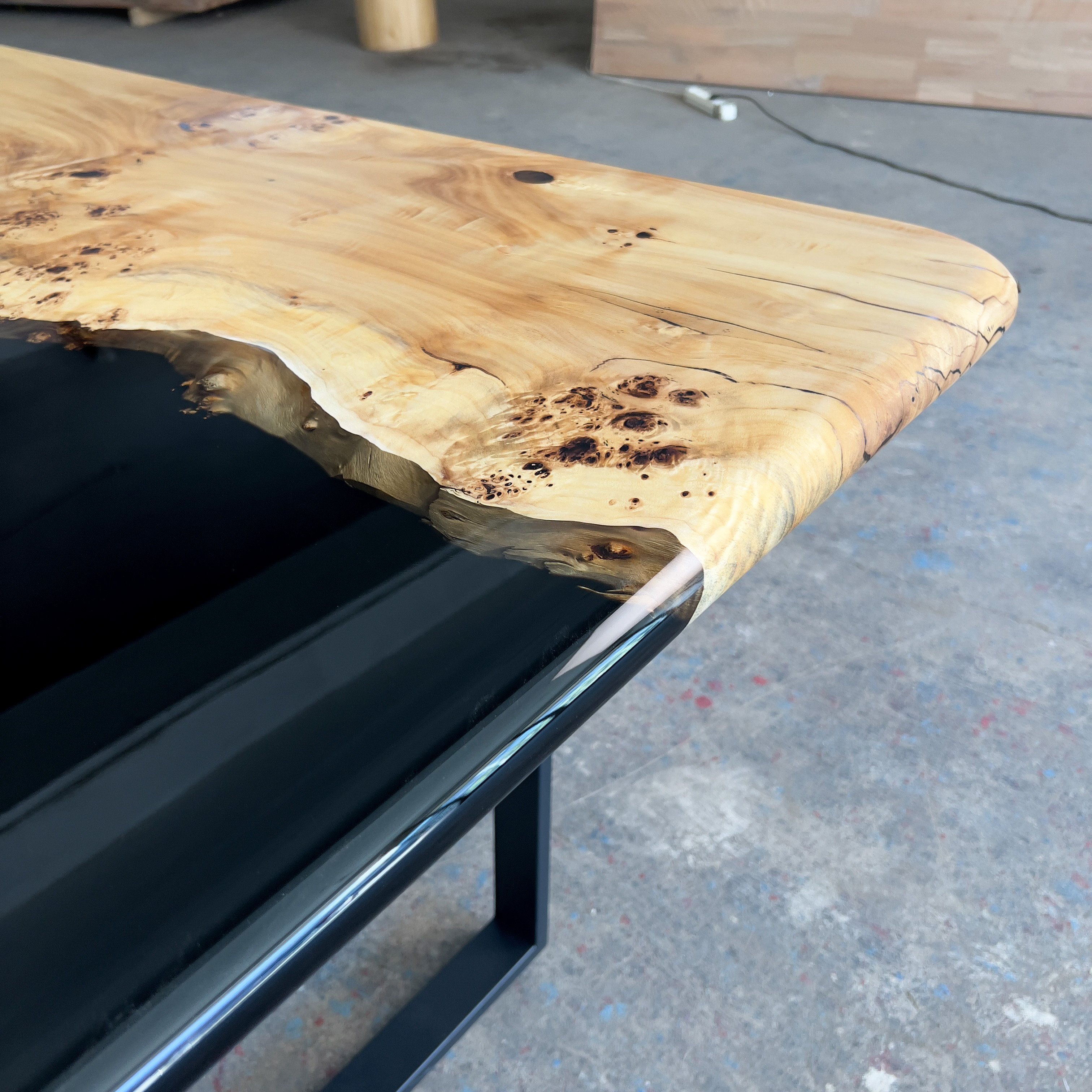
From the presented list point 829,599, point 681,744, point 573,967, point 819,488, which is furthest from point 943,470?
point 819,488

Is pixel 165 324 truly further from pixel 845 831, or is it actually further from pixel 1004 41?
pixel 1004 41

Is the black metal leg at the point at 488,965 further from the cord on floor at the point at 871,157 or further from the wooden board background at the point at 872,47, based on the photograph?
the wooden board background at the point at 872,47

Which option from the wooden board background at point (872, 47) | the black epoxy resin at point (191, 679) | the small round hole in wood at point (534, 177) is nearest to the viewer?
the black epoxy resin at point (191, 679)

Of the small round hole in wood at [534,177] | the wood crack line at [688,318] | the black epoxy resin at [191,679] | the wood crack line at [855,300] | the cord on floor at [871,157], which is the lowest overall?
the cord on floor at [871,157]

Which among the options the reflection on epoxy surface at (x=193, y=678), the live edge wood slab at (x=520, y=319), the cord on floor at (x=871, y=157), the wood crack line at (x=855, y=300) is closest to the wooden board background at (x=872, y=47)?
the cord on floor at (x=871, y=157)

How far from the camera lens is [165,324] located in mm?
516

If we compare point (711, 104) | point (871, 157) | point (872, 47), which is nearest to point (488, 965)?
point (871, 157)

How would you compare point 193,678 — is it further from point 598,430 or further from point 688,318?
point 688,318

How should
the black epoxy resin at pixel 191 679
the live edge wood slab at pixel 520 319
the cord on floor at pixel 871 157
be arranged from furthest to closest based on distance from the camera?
the cord on floor at pixel 871 157 → the live edge wood slab at pixel 520 319 → the black epoxy resin at pixel 191 679

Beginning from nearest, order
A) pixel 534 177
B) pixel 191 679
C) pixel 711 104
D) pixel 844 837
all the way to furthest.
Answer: pixel 191 679 < pixel 534 177 < pixel 844 837 < pixel 711 104

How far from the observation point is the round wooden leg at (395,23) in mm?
3172

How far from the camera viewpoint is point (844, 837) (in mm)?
888

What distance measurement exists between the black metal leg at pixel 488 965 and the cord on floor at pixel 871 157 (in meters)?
2.02

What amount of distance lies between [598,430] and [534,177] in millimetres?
339
